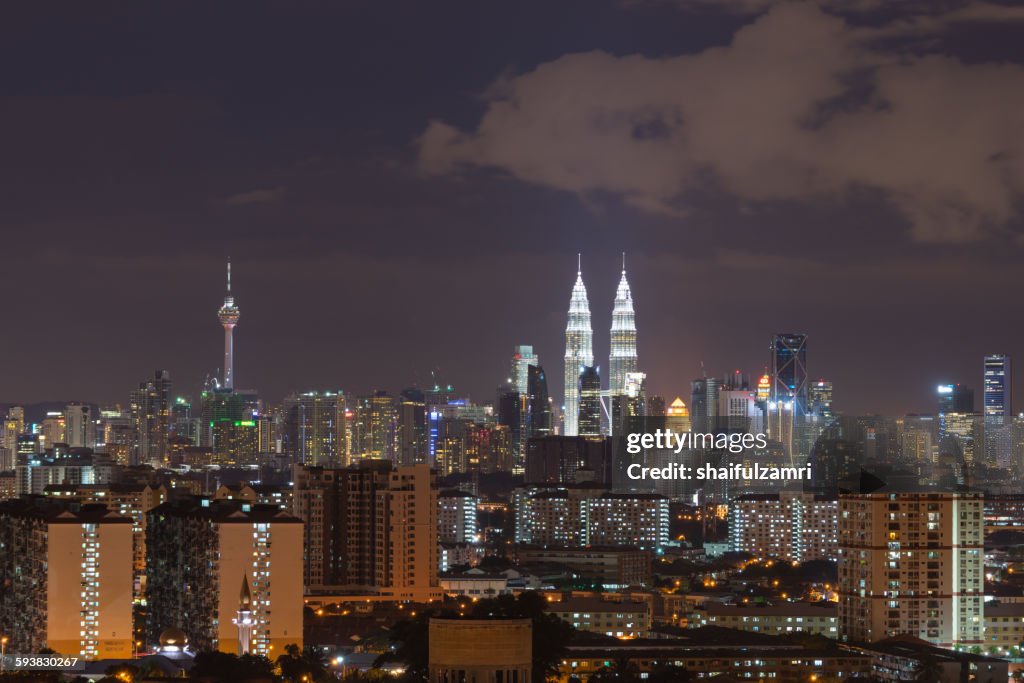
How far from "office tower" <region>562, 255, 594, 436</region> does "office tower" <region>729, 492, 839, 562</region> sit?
2253 centimetres

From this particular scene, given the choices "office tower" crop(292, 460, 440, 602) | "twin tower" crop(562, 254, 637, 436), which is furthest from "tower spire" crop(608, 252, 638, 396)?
"office tower" crop(292, 460, 440, 602)

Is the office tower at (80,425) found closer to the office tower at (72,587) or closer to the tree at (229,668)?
the office tower at (72,587)

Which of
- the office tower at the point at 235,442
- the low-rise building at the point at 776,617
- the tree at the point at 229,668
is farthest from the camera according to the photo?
the office tower at the point at 235,442

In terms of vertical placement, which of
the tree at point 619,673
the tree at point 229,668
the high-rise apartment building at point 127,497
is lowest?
the tree at point 619,673

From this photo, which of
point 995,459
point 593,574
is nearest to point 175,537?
point 593,574

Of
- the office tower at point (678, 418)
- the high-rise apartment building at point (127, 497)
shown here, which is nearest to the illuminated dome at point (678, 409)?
the office tower at point (678, 418)

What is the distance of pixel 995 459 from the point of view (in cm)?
6097

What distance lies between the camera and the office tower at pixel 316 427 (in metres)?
79.1

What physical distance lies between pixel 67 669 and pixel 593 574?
74.0 feet

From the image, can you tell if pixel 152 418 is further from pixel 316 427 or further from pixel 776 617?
pixel 776 617

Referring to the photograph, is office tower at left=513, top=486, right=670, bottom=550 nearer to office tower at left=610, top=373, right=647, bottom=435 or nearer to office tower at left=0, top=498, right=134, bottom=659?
office tower at left=610, top=373, right=647, bottom=435

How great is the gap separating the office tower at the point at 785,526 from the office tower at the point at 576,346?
73.9 feet

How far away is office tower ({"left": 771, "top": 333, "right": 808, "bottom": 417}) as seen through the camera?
69.5 meters

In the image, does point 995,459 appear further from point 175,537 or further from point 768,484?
point 175,537
